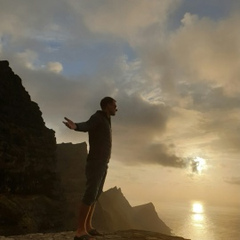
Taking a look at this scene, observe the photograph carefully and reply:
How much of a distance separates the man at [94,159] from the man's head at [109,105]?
48mm

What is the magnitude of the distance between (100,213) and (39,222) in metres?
47.6

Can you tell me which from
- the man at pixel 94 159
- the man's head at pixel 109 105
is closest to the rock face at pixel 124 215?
the man at pixel 94 159

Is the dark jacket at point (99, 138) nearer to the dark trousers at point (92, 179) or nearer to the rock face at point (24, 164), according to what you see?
the dark trousers at point (92, 179)

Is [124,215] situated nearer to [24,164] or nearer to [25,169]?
[25,169]

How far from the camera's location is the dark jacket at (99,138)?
6.26m

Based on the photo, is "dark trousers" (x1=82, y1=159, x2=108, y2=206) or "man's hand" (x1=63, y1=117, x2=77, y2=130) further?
"dark trousers" (x1=82, y1=159, x2=108, y2=206)

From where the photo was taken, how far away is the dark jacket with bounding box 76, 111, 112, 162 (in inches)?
246

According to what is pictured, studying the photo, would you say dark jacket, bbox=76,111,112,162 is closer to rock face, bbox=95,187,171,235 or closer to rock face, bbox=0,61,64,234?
rock face, bbox=0,61,64,234

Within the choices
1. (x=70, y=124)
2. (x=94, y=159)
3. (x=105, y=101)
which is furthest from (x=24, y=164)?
(x=70, y=124)

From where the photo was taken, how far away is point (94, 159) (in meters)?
6.25

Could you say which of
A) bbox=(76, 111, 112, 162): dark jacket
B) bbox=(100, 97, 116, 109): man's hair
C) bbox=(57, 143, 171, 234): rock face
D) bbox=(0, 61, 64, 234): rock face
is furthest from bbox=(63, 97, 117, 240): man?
bbox=(57, 143, 171, 234): rock face

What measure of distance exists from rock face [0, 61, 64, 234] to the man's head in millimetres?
54101

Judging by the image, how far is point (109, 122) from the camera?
669 centimetres

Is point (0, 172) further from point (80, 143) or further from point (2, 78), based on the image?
point (80, 143)
